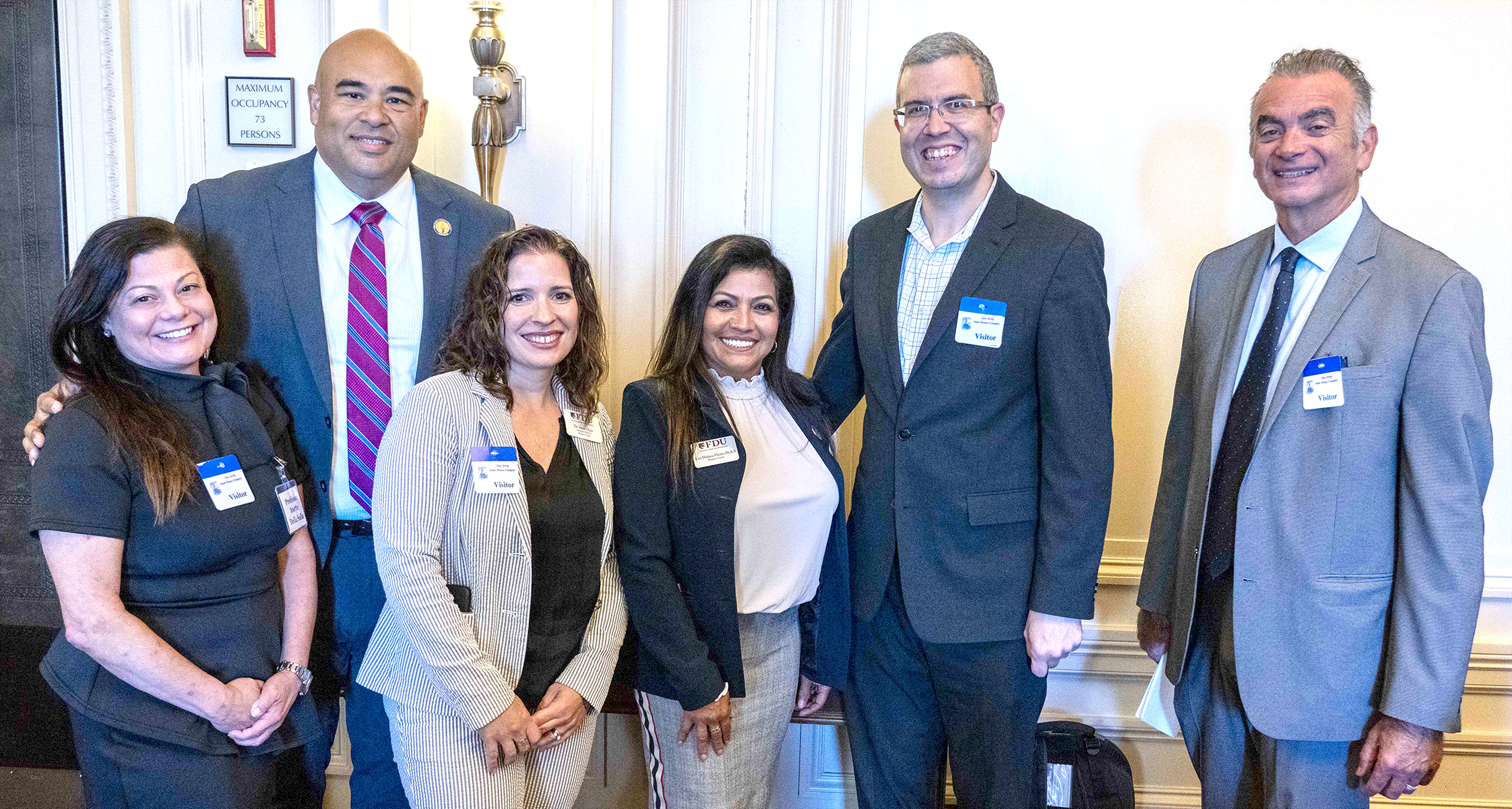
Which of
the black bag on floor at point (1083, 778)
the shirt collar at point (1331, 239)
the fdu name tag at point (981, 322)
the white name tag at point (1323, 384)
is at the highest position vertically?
the shirt collar at point (1331, 239)

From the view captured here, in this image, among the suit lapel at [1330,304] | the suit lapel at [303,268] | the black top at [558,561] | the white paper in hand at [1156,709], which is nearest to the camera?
the suit lapel at [1330,304]

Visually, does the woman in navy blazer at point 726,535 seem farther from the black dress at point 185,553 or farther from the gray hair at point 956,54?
the black dress at point 185,553

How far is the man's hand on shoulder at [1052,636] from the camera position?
6.25 feet

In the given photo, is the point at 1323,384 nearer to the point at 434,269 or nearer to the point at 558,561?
the point at 558,561

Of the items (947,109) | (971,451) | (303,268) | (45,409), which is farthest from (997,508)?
(45,409)

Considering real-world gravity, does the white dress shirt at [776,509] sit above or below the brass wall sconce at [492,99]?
below

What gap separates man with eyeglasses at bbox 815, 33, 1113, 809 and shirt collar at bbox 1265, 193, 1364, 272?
38 centimetres

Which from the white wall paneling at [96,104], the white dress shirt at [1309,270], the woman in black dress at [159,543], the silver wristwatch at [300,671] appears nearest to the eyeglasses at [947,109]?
the white dress shirt at [1309,270]

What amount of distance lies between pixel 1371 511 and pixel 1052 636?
2.02ft

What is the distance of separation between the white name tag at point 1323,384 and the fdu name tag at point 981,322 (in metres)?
0.55

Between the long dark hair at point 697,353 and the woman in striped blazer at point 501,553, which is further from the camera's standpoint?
the long dark hair at point 697,353

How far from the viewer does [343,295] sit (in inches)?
85.4

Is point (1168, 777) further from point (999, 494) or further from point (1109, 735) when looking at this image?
point (999, 494)

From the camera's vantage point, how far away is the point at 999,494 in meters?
1.93
